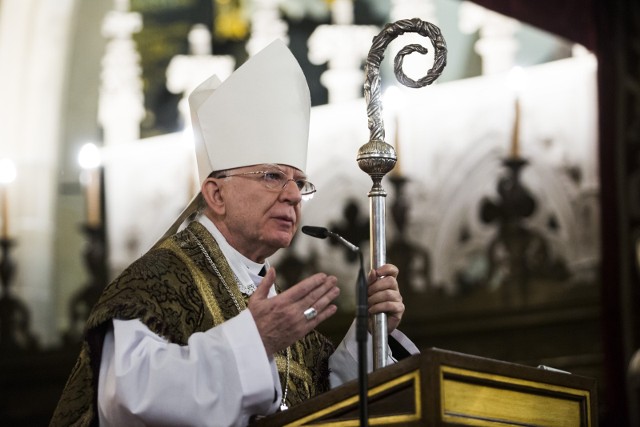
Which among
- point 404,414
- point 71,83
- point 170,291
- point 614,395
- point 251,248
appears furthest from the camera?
point 71,83

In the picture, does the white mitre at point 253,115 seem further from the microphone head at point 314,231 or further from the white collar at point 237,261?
the microphone head at point 314,231

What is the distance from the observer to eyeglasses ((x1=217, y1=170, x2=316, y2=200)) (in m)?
3.95

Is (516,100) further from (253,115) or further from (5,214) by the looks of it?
(5,214)

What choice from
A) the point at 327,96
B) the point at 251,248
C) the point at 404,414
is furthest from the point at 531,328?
the point at 404,414

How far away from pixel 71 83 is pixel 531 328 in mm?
2692

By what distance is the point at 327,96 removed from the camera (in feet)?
22.5

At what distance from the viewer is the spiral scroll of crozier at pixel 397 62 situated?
3.81 meters

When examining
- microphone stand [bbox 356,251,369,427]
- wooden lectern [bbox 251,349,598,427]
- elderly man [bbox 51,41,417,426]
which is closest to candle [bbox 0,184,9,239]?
elderly man [bbox 51,41,417,426]

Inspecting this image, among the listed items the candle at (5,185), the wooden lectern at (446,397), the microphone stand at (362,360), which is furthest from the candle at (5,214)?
the microphone stand at (362,360)

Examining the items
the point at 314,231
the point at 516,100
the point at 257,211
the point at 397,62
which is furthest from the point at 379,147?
the point at 516,100

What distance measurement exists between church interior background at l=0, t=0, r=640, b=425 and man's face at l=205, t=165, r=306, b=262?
2.47 m

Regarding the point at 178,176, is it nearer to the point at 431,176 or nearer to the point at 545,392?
the point at 431,176

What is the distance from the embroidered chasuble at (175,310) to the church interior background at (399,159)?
243 cm

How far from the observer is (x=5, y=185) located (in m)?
6.36
